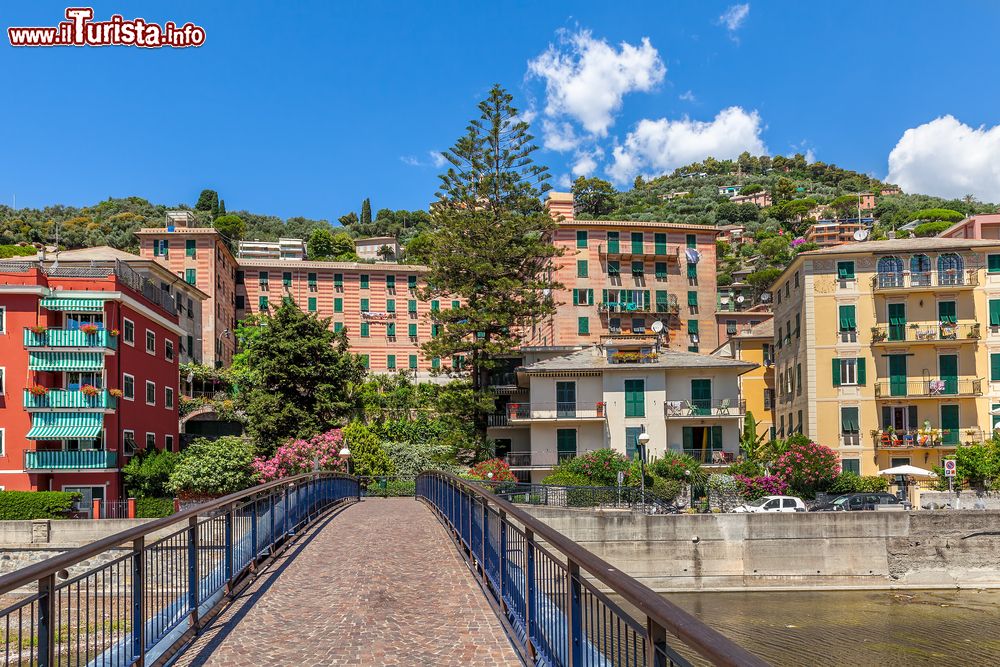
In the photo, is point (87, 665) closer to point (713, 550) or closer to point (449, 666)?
point (449, 666)

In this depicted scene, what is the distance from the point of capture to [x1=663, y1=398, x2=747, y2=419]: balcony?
4638 centimetres

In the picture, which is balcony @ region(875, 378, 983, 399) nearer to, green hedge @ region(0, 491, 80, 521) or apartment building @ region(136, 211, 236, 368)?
green hedge @ region(0, 491, 80, 521)

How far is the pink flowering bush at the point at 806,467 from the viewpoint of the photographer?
135 feet

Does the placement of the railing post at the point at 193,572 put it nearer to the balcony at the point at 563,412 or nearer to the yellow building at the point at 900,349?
the balcony at the point at 563,412

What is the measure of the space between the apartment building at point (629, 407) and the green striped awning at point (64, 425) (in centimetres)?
2020

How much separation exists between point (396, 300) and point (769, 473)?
41268 mm

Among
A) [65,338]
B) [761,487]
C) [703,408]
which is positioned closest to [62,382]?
[65,338]

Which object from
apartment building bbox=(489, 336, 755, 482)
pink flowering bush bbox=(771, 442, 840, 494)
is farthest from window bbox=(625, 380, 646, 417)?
pink flowering bush bbox=(771, 442, 840, 494)

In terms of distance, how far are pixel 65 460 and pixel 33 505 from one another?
2366mm

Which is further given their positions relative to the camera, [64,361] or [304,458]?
[304,458]

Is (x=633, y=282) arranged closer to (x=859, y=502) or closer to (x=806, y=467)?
(x=806, y=467)

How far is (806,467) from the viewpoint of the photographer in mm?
41000

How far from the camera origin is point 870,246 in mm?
47062

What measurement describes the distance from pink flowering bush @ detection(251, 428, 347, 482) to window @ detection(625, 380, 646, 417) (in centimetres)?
1488
